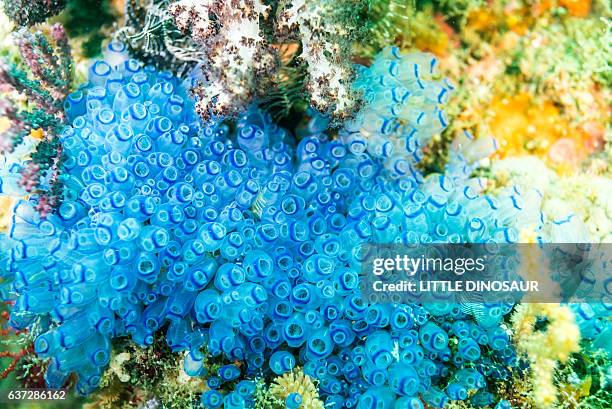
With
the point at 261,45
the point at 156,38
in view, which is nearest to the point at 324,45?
the point at 261,45

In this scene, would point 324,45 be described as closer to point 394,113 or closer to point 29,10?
point 394,113

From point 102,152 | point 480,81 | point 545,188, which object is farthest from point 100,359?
point 480,81

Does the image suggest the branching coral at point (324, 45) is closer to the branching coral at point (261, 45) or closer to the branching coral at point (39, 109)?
the branching coral at point (261, 45)

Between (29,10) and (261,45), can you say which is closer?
(261,45)

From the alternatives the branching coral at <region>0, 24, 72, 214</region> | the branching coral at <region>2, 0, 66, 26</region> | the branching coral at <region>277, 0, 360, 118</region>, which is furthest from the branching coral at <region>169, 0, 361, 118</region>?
the branching coral at <region>2, 0, 66, 26</region>

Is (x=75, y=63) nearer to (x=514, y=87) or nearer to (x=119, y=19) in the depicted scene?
(x=119, y=19)

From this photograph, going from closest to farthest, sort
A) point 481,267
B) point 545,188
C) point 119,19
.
Result: point 481,267 < point 545,188 < point 119,19

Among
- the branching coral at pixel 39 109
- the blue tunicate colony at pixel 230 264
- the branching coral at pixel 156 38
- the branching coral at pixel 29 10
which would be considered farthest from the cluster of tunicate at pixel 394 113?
the branching coral at pixel 29 10
